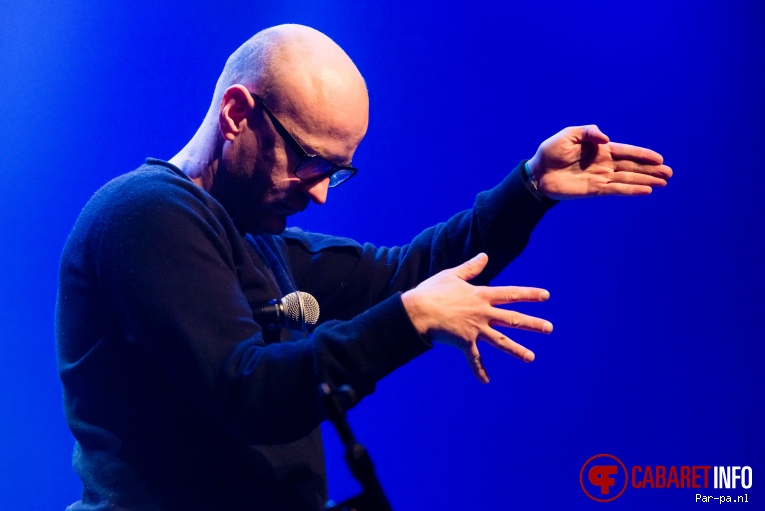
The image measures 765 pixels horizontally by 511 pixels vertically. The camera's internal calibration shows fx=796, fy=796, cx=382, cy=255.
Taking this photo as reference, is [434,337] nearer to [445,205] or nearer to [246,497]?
[246,497]

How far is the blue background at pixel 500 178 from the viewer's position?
2.55 m

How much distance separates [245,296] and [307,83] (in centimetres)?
44

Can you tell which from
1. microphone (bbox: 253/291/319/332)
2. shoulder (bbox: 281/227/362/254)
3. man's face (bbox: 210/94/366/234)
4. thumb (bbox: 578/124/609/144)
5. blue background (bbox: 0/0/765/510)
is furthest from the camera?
blue background (bbox: 0/0/765/510)

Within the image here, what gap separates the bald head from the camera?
5.09ft

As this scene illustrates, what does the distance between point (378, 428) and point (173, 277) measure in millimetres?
1631

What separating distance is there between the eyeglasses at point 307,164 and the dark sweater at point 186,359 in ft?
0.63

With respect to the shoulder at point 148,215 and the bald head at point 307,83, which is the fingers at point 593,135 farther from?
the shoulder at point 148,215

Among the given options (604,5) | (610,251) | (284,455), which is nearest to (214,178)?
(284,455)

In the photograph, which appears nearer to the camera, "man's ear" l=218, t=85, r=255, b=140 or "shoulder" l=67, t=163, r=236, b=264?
"shoulder" l=67, t=163, r=236, b=264

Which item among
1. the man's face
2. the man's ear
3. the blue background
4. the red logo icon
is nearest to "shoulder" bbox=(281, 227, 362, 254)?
the man's face

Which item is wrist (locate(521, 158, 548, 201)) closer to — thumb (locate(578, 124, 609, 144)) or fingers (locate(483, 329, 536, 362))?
thumb (locate(578, 124, 609, 144))

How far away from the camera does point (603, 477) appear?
8.70 ft

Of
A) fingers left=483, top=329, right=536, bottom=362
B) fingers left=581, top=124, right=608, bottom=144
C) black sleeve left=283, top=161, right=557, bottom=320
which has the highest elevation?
fingers left=581, top=124, right=608, bottom=144

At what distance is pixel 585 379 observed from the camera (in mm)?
2705
